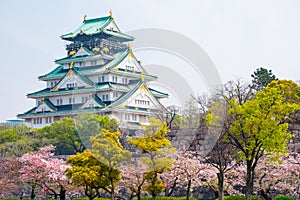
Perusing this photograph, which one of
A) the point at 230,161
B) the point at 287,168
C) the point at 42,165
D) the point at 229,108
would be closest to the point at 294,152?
the point at 287,168

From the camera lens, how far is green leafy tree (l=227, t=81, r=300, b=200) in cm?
2892

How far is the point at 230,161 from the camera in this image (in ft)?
124

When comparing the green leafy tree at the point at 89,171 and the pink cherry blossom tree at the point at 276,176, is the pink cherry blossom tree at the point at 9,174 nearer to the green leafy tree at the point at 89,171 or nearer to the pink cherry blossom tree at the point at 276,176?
the green leafy tree at the point at 89,171

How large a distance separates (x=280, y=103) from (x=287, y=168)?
6.49 meters

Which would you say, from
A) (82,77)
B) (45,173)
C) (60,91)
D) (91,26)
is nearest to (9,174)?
(45,173)

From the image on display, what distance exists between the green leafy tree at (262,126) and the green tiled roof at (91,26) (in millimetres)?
41406

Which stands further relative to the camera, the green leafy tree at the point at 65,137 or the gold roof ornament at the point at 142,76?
the gold roof ornament at the point at 142,76

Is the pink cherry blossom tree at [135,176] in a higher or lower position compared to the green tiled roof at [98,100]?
lower

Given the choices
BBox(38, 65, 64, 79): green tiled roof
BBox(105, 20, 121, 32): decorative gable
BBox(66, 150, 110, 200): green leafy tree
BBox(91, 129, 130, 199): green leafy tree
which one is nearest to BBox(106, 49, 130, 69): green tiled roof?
BBox(105, 20, 121, 32): decorative gable

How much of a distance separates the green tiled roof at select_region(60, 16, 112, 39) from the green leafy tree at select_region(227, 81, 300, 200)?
136 ft

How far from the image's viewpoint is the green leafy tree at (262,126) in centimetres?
2892

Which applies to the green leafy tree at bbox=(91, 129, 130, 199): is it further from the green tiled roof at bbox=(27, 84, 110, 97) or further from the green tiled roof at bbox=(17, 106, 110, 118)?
the green tiled roof at bbox=(27, 84, 110, 97)

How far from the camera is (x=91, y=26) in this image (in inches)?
2849

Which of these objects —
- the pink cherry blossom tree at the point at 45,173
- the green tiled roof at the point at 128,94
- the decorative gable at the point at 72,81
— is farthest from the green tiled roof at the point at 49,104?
the pink cherry blossom tree at the point at 45,173
